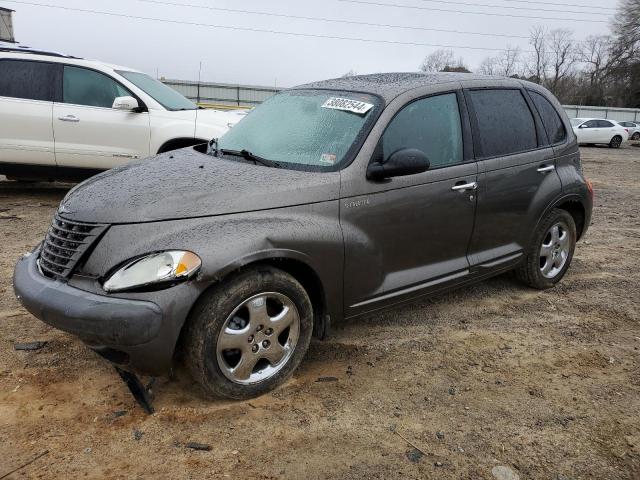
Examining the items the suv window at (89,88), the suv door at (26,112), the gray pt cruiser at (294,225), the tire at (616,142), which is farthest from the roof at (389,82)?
the tire at (616,142)

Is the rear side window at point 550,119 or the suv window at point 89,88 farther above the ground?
the rear side window at point 550,119

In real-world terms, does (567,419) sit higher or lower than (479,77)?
lower

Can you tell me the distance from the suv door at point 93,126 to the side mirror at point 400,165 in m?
4.68

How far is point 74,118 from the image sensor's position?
22.8 ft

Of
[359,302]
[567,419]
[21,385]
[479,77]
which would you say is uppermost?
[479,77]

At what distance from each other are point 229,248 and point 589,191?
11.8 feet

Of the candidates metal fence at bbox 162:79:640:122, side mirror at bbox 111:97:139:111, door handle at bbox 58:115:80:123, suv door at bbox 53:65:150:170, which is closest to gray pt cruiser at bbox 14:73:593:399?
side mirror at bbox 111:97:139:111

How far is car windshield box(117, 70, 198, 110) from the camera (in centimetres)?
724

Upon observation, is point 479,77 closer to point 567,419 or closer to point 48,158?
point 567,419

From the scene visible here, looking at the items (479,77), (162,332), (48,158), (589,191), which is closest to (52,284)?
(162,332)

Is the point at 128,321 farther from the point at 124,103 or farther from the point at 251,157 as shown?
the point at 124,103

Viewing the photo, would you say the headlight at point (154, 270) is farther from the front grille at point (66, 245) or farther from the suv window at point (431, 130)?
the suv window at point (431, 130)

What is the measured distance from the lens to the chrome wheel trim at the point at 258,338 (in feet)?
9.11

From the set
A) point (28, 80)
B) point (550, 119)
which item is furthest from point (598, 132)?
point (28, 80)
